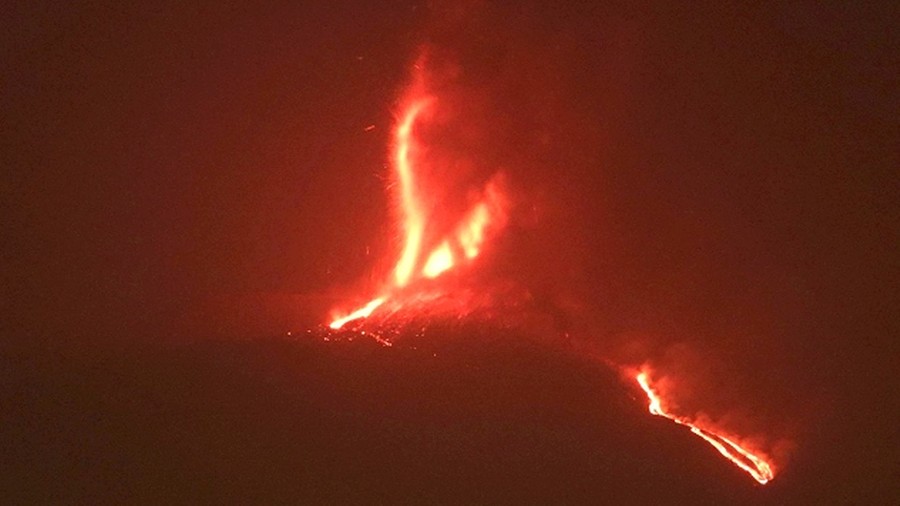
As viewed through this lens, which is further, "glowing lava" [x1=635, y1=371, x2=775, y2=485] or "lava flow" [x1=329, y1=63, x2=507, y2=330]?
"lava flow" [x1=329, y1=63, x2=507, y2=330]

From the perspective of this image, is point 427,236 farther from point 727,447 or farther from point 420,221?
point 727,447

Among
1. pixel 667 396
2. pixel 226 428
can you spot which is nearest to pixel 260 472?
pixel 226 428

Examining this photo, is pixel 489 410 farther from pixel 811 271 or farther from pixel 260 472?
pixel 811 271

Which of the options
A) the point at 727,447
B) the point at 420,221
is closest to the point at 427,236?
the point at 420,221

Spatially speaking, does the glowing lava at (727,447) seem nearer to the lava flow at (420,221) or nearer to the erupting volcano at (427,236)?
the erupting volcano at (427,236)

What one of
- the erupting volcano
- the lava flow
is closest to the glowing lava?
the erupting volcano

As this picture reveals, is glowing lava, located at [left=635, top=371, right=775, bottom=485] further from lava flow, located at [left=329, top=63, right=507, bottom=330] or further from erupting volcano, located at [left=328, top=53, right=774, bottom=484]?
lava flow, located at [left=329, top=63, right=507, bottom=330]
